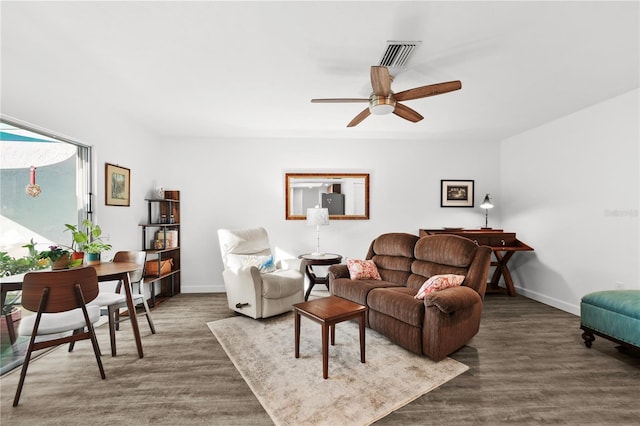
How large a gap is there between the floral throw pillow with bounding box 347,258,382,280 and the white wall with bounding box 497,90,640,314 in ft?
8.23

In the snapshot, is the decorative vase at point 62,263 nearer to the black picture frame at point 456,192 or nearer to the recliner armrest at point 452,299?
the recliner armrest at point 452,299

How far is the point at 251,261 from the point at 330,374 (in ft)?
6.45

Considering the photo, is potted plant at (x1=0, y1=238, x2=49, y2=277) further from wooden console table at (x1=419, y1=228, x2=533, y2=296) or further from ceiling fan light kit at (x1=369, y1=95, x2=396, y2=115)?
wooden console table at (x1=419, y1=228, x2=533, y2=296)

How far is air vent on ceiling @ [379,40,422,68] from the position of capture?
7.05 feet

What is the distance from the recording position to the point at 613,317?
8.47ft

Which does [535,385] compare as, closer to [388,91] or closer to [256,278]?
[388,91]

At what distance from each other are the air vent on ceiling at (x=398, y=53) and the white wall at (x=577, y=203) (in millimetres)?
2736

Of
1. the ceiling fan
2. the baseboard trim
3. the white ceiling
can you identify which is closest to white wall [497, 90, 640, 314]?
the baseboard trim

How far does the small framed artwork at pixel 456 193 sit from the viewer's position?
5.10 meters

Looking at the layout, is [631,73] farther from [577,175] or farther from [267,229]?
[267,229]

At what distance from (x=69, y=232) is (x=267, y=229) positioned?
98.4 inches

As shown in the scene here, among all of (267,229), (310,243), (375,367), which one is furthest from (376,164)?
(375,367)

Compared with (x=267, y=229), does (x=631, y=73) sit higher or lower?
higher

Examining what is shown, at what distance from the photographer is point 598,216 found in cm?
351
